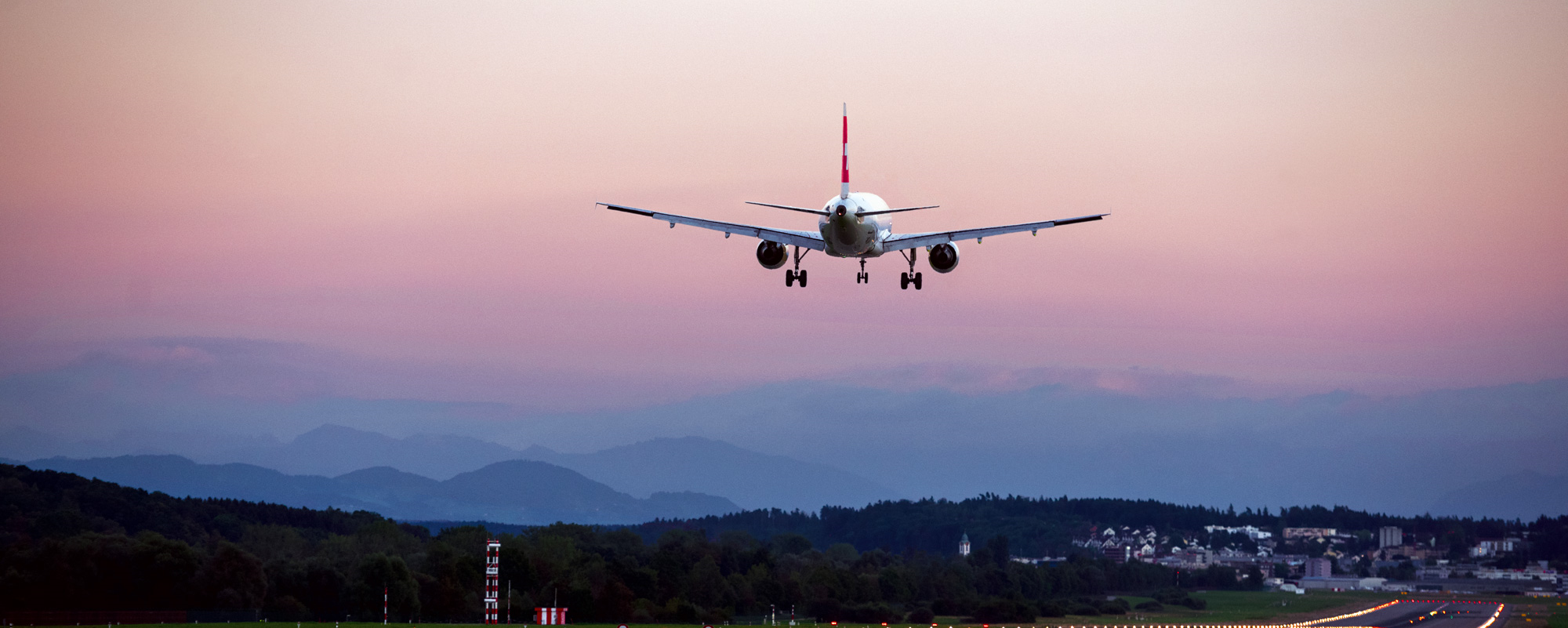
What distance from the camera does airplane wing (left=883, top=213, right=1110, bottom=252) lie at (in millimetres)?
56281

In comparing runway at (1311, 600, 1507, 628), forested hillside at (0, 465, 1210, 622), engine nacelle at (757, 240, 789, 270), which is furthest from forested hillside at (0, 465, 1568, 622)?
engine nacelle at (757, 240, 789, 270)

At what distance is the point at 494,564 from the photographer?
99250mm

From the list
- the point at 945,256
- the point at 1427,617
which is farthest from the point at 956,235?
the point at 1427,617

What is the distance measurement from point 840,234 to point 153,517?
423 ft

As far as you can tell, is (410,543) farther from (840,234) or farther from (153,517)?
(840,234)

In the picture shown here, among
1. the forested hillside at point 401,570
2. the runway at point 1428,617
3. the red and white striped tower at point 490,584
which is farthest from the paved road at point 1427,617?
the red and white striped tower at point 490,584

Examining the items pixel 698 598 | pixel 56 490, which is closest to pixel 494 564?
pixel 698 598

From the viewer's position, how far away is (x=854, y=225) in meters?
54.2

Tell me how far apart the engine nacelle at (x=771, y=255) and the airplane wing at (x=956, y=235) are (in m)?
4.80

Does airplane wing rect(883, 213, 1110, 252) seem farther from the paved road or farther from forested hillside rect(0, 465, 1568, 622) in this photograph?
the paved road

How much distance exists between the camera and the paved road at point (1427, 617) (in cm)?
14250

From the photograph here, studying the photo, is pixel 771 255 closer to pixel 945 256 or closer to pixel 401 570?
pixel 945 256

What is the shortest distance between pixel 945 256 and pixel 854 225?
7.05m

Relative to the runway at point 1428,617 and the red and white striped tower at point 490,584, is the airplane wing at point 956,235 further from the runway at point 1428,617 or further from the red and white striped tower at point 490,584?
the runway at point 1428,617
